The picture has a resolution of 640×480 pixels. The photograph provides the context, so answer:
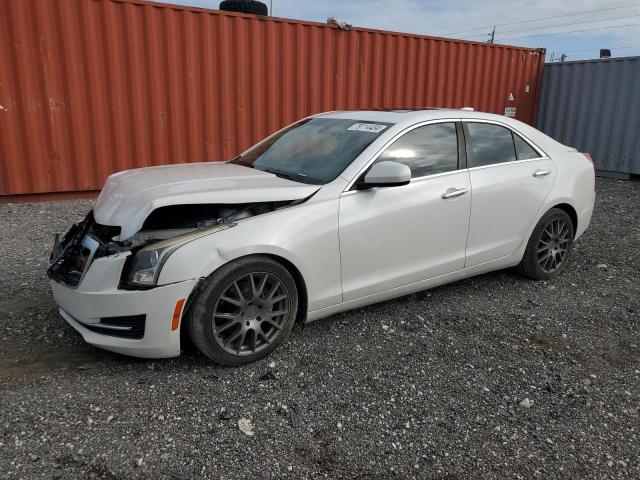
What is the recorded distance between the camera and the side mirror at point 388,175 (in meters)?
3.13

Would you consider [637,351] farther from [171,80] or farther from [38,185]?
[38,185]

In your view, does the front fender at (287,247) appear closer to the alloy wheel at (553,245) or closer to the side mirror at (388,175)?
the side mirror at (388,175)

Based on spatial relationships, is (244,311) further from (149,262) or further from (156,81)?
(156,81)

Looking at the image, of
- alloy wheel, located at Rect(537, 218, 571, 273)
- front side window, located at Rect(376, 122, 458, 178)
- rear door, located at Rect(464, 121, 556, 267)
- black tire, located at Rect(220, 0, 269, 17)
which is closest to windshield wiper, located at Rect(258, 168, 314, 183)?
front side window, located at Rect(376, 122, 458, 178)

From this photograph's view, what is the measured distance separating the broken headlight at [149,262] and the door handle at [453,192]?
1849 millimetres

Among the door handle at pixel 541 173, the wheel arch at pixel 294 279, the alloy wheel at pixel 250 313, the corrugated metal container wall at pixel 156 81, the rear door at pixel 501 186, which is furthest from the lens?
the corrugated metal container wall at pixel 156 81

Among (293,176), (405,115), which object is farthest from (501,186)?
(293,176)

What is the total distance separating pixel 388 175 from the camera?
3.13m

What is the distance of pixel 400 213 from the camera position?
3.37 m

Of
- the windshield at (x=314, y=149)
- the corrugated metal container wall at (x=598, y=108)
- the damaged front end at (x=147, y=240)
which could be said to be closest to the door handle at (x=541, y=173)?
the windshield at (x=314, y=149)

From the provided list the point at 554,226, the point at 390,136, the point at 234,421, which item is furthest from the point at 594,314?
the point at 234,421

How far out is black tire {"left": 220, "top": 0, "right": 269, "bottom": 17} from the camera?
841cm

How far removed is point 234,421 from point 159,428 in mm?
358

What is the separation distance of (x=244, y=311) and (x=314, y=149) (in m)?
1.38
